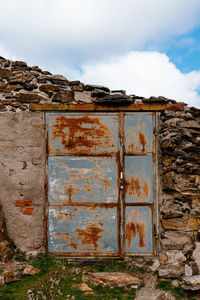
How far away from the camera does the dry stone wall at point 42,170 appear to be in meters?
3.71

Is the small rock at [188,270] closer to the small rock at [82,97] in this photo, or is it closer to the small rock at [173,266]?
the small rock at [173,266]

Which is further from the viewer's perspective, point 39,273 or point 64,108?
point 64,108

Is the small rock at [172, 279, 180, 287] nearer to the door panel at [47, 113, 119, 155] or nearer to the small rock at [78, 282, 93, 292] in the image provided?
the small rock at [78, 282, 93, 292]

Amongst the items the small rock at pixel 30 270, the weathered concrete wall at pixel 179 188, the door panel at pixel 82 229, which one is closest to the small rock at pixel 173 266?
the weathered concrete wall at pixel 179 188

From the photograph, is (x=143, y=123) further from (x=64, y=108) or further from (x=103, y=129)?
(x=64, y=108)


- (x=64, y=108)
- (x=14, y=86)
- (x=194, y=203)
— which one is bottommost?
(x=194, y=203)

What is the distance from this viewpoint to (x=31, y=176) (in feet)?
12.7

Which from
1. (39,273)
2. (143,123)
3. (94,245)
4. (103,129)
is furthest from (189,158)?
(39,273)

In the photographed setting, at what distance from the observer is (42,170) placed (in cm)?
389

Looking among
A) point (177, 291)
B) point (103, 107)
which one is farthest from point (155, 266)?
point (103, 107)

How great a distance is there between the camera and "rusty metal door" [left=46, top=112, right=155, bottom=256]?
3836mm

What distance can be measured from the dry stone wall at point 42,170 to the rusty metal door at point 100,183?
0.19 m

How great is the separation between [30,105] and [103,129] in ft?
3.91

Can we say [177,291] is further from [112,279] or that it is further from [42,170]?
[42,170]
